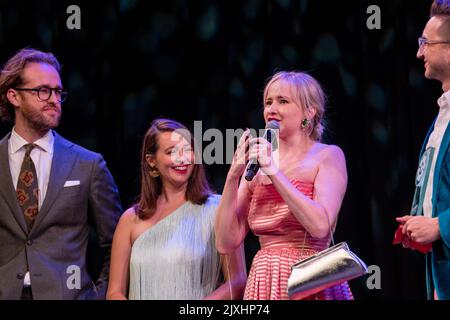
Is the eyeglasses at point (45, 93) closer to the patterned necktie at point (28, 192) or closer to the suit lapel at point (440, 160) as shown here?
the patterned necktie at point (28, 192)

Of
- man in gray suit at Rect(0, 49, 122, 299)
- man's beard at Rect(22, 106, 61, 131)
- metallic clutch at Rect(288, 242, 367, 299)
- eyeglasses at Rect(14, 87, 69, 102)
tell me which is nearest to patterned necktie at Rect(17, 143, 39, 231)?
man in gray suit at Rect(0, 49, 122, 299)

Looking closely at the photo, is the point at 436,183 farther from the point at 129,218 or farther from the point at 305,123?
the point at 129,218

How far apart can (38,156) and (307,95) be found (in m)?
1.13

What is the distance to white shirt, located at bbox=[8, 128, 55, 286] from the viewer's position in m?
3.18

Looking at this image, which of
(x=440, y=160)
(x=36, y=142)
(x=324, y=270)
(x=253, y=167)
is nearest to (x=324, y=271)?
(x=324, y=270)

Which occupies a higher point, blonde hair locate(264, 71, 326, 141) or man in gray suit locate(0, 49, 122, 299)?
blonde hair locate(264, 71, 326, 141)

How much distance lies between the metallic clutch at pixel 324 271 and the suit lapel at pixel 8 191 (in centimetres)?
113

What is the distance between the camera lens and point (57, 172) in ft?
10.4

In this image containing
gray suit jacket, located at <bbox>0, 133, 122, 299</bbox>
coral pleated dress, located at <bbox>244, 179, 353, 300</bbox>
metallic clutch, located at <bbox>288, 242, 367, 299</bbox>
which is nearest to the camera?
metallic clutch, located at <bbox>288, 242, 367, 299</bbox>

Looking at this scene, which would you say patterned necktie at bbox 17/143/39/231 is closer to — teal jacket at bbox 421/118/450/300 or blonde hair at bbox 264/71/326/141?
blonde hair at bbox 264/71/326/141

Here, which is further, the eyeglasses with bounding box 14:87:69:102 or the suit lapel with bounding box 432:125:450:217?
the eyeglasses with bounding box 14:87:69:102

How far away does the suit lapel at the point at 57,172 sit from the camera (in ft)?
10.2

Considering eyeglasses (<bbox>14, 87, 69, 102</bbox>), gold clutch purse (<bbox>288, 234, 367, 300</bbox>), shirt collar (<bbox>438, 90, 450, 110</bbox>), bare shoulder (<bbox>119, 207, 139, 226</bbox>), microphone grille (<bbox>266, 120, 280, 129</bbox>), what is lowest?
gold clutch purse (<bbox>288, 234, 367, 300</bbox>)
